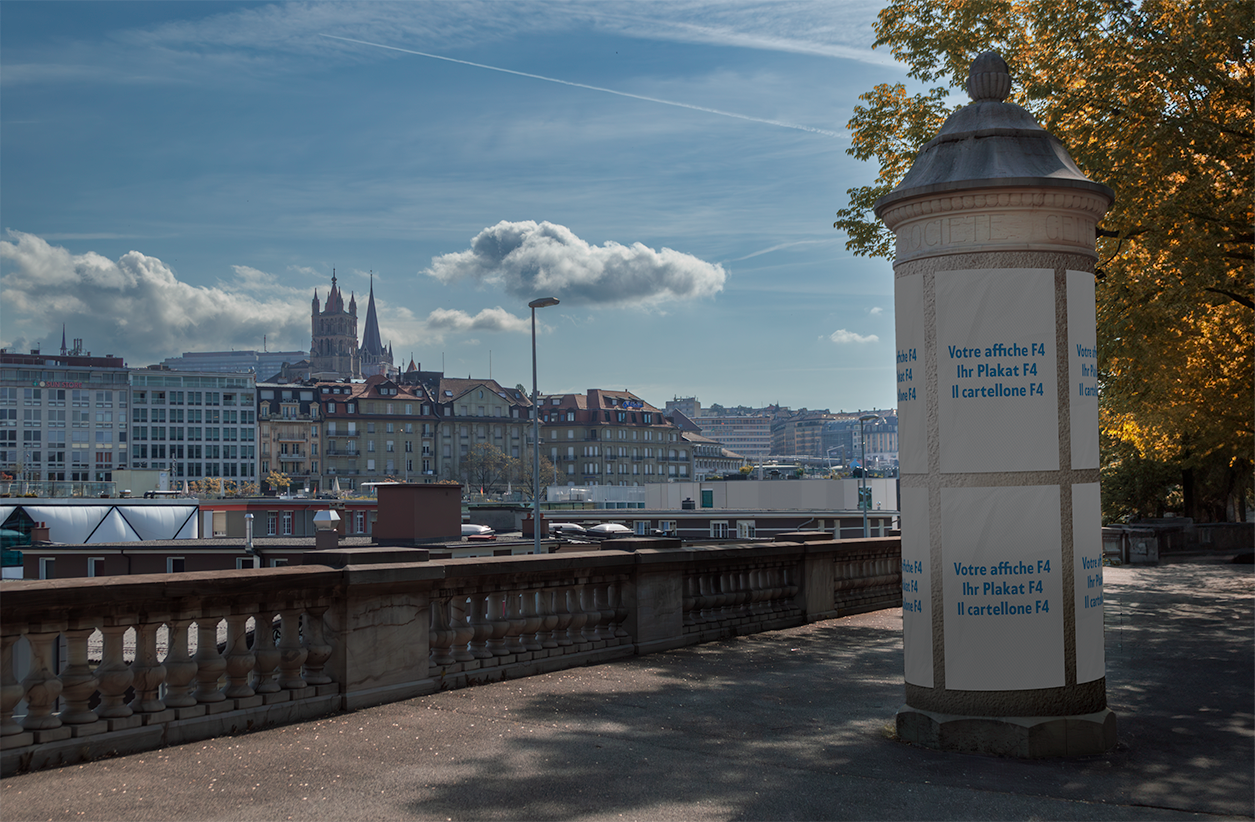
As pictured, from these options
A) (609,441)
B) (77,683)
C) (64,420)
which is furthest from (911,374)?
(609,441)

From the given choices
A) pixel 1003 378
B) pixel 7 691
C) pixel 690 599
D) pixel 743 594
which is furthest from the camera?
pixel 743 594

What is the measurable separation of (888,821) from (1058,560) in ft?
7.40

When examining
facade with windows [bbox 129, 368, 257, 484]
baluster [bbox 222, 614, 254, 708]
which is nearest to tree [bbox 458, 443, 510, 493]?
facade with windows [bbox 129, 368, 257, 484]

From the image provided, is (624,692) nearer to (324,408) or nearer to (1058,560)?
(1058,560)

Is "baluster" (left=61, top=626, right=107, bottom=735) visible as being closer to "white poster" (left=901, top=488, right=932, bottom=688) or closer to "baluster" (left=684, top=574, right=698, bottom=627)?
"white poster" (left=901, top=488, right=932, bottom=688)

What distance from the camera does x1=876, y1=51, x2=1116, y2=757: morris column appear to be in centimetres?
639

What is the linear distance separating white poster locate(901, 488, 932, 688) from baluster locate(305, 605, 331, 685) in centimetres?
374

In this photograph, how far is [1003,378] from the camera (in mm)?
6449

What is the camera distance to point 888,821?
4.98 m

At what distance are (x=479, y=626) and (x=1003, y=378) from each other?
4293 millimetres

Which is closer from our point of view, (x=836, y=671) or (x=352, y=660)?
(x=352, y=660)

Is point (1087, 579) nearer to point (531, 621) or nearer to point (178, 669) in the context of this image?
point (531, 621)

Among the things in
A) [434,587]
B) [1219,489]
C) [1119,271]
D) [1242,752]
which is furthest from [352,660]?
[1219,489]

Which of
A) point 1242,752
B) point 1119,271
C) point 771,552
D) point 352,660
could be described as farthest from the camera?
point 1119,271
